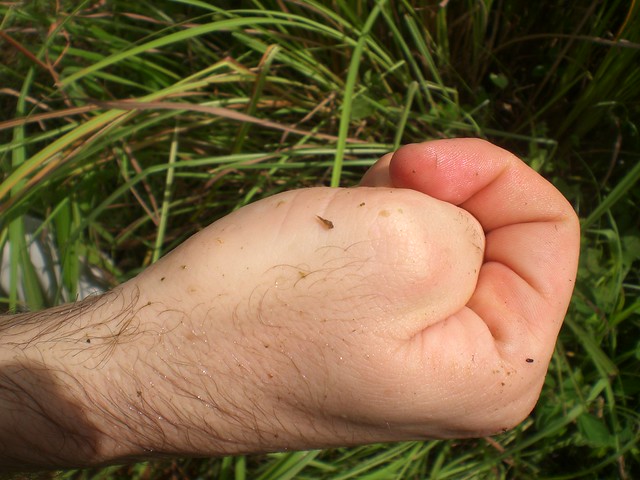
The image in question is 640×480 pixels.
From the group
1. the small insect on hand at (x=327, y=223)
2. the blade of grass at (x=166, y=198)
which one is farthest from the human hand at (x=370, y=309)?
the blade of grass at (x=166, y=198)

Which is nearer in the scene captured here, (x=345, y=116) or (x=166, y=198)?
(x=345, y=116)

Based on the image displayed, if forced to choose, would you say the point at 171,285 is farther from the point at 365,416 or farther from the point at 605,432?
the point at 605,432

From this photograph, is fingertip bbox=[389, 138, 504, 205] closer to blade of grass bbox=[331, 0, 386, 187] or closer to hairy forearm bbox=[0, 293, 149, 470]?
blade of grass bbox=[331, 0, 386, 187]

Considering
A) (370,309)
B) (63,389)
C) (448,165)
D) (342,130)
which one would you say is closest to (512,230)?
(448,165)

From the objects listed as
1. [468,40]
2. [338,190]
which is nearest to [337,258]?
[338,190]

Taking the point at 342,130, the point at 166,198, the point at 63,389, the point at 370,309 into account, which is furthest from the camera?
the point at 166,198

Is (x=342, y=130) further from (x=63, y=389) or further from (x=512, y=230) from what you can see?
(x=63, y=389)

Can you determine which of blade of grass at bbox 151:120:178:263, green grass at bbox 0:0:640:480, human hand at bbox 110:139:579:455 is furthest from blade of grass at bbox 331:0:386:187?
blade of grass at bbox 151:120:178:263
